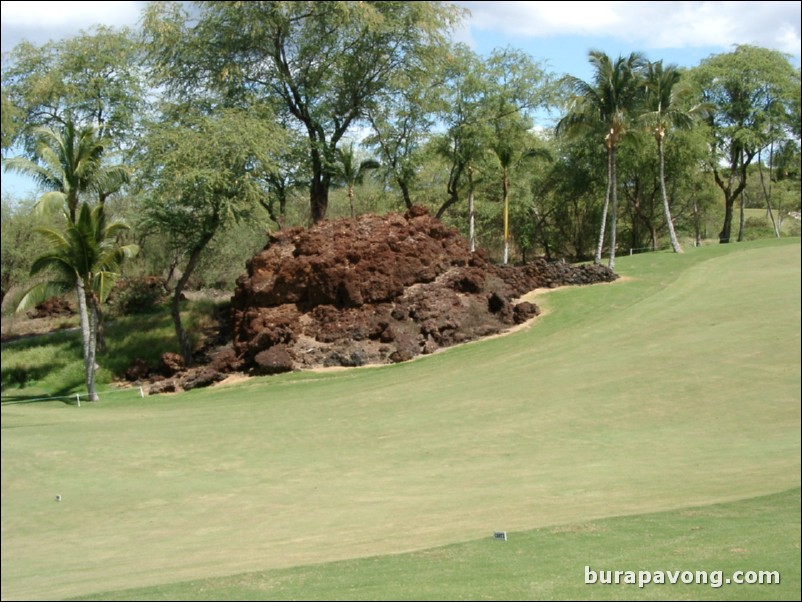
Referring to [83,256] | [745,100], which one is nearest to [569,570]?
[83,256]

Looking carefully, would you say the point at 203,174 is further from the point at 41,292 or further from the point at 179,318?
the point at 41,292

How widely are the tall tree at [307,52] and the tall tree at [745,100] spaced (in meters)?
22.6

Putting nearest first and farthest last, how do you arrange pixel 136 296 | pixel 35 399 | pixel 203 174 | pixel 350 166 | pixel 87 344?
pixel 87 344 → pixel 35 399 → pixel 203 174 → pixel 350 166 → pixel 136 296

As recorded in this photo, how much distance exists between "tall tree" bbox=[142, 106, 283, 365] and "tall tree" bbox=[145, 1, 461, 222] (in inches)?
136

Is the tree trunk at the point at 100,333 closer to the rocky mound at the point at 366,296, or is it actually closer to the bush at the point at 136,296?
the bush at the point at 136,296

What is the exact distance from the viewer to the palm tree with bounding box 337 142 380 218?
41.8m

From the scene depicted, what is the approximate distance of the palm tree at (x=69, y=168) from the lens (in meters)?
32.6

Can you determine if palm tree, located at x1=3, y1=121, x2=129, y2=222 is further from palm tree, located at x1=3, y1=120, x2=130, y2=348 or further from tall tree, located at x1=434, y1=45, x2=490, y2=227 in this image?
tall tree, located at x1=434, y1=45, x2=490, y2=227

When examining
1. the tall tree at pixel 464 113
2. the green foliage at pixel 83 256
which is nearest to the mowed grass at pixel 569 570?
the green foliage at pixel 83 256

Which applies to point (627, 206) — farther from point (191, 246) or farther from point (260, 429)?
point (260, 429)

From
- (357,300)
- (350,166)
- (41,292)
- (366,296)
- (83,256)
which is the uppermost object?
(350,166)

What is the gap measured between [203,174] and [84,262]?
20.7 ft

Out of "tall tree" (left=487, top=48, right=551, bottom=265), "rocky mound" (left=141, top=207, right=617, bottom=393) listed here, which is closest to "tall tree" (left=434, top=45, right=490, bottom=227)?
"tall tree" (left=487, top=48, right=551, bottom=265)

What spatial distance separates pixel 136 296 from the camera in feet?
152
